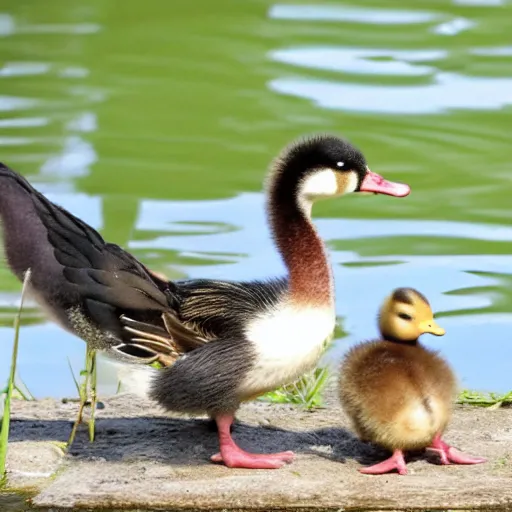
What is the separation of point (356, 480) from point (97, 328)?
0.96 m

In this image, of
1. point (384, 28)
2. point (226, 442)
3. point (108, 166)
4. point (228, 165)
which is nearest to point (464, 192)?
point (228, 165)

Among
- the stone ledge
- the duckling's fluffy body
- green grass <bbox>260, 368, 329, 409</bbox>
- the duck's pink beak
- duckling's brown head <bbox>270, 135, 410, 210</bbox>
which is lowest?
green grass <bbox>260, 368, 329, 409</bbox>

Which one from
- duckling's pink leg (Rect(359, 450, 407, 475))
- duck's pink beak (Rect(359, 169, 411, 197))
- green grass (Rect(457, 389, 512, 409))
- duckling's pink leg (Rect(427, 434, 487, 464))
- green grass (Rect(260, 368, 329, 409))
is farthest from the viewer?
green grass (Rect(260, 368, 329, 409))

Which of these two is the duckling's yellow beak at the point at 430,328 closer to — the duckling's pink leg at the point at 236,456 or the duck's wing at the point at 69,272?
the duckling's pink leg at the point at 236,456

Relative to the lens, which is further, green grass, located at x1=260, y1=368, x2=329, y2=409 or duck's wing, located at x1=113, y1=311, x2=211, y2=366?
green grass, located at x1=260, y1=368, x2=329, y2=409

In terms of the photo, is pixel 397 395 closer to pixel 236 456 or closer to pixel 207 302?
pixel 236 456

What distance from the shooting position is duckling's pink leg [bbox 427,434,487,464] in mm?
4223

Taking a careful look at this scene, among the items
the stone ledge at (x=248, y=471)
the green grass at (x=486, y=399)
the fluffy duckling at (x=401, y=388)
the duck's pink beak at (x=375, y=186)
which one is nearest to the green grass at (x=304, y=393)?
the stone ledge at (x=248, y=471)

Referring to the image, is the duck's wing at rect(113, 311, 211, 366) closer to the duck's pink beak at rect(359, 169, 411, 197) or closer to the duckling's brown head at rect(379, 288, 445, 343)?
the duckling's brown head at rect(379, 288, 445, 343)

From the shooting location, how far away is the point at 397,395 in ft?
13.7

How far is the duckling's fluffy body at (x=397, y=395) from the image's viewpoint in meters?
4.16

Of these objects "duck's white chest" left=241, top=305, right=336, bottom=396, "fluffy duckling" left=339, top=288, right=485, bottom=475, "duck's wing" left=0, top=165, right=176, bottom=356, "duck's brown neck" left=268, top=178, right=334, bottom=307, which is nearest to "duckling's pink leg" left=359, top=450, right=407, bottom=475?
"fluffy duckling" left=339, top=288, right=485, bottom=475

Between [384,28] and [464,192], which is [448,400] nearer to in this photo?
[464,192]

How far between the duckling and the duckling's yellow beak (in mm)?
302
